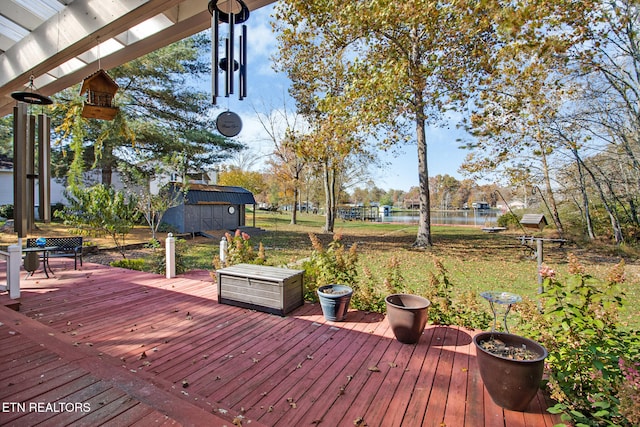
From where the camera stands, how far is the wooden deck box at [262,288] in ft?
12.6

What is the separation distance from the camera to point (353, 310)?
13.3 ft

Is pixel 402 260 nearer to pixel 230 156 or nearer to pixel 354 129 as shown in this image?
pixel 354 129

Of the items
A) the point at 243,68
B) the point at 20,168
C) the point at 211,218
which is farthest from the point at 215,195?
the point at 243,68

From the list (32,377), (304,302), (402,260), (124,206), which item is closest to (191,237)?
(124,206)

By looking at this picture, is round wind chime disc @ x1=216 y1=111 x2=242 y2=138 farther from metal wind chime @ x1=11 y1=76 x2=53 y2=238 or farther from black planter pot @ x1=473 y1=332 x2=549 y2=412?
black planter pot @ x1=473 y1=332 x2=549 y2=412

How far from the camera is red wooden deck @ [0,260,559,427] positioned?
1.92 m

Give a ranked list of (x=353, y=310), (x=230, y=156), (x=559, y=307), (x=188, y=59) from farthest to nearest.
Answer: (x=230, y=156)
(x=188, y=59)
(x=353, y=310)
(x=559, y=307)

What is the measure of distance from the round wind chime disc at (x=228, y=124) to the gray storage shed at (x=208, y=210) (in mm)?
10248

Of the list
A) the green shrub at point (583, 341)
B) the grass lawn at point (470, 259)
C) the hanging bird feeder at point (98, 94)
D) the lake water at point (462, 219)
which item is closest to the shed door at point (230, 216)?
the grass lawn at point (470, 259)

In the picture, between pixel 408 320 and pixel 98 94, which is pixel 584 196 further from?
pixel 98 94

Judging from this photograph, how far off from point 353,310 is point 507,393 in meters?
2.18

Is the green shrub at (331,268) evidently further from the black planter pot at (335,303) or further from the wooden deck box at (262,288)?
Answer: the black planter pot at (335,303)

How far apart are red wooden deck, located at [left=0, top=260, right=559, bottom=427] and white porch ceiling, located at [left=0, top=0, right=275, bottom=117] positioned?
270 centimetres

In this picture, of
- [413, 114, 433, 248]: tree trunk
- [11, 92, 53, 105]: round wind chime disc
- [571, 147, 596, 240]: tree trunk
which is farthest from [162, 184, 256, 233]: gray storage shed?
[571, 147, 596, 240]: tree trunk
